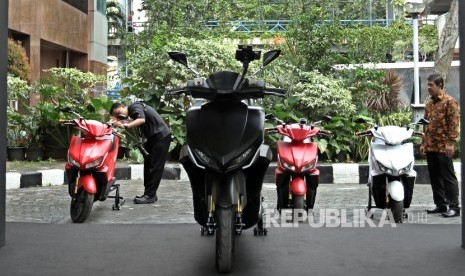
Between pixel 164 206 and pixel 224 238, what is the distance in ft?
14.6

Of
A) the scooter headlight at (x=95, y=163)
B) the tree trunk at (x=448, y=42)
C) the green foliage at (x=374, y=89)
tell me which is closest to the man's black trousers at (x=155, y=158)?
the scooter headlight at (x=95, y=163)

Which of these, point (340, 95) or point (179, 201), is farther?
point (340, 95)

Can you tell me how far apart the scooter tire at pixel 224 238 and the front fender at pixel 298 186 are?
8.96 feet

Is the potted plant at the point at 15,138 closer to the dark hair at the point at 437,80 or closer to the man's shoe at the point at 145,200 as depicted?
the man's shoe at the point at 145,200

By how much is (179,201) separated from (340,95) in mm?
5276

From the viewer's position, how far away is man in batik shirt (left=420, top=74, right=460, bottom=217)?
280 inches

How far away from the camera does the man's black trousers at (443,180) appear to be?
720cm

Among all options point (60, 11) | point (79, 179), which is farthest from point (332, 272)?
point (60, 11)

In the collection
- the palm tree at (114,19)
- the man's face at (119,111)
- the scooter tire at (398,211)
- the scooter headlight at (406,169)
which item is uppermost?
the palm tree at (114,19)

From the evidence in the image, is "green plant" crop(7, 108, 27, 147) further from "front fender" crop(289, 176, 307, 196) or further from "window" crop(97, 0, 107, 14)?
"window" crop(97, 0, 107, 14)

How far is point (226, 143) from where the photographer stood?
4.00m

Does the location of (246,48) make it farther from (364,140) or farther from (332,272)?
(364,140)

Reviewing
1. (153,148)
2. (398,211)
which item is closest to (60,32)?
(153,148)

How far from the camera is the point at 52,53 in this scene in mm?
27547
